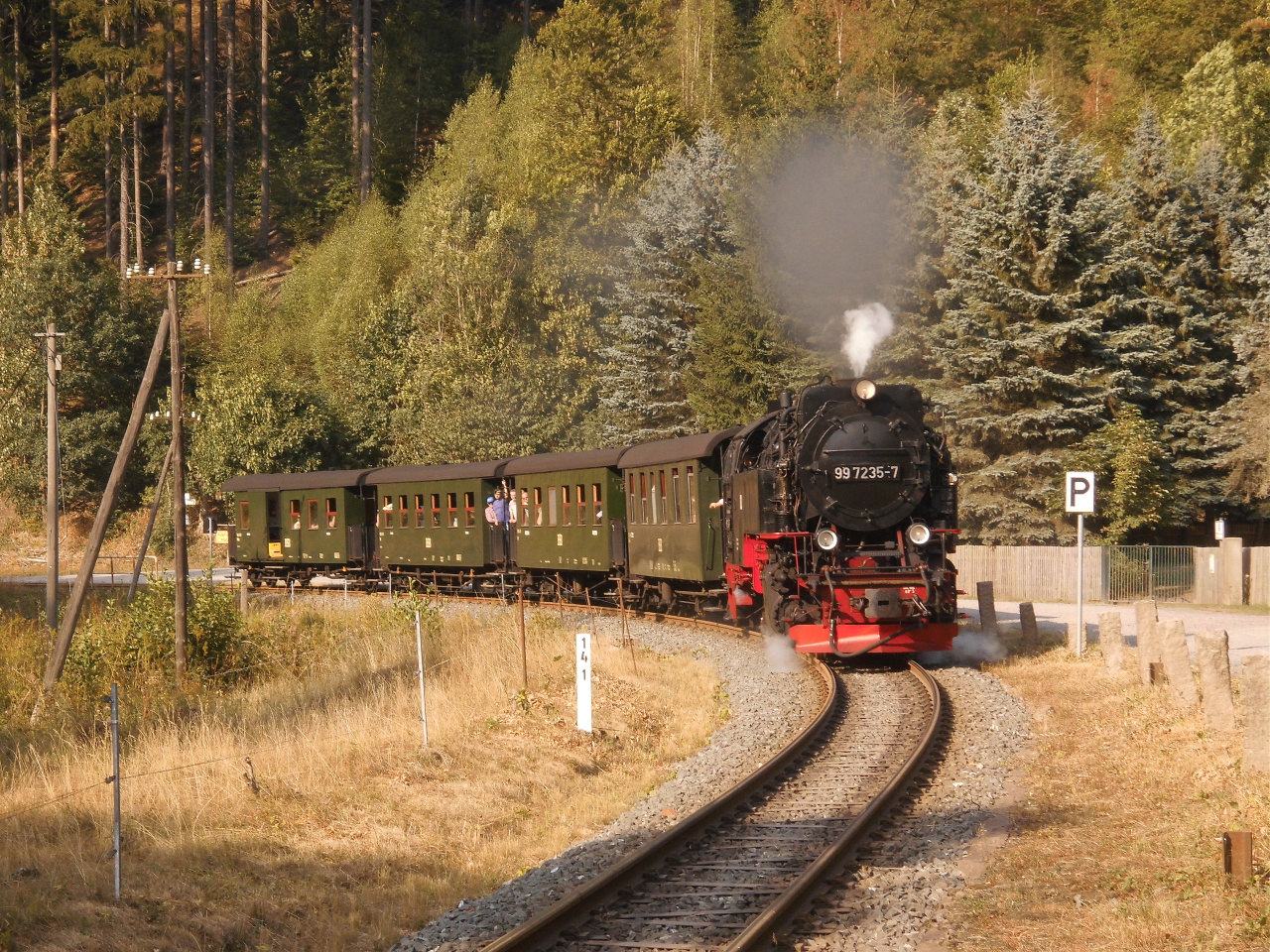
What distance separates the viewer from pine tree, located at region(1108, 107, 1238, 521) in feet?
107

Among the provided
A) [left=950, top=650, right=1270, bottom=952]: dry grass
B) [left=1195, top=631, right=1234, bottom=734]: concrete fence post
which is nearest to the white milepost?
[left=950, top=650, right=1270, bottom=952]: dry grass

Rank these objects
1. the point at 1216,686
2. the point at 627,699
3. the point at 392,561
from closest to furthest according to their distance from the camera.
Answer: the point at 1216,686
the point at 627,699
the point at 392,561

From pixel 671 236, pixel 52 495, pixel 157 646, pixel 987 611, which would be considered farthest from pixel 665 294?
pixel 987 611

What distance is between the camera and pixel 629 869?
800 cm

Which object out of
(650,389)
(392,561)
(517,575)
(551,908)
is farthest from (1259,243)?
(551,908)

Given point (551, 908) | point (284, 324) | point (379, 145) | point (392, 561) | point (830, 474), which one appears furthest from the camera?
point (379, 145)

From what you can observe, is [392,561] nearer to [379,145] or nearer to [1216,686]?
[1216,686]

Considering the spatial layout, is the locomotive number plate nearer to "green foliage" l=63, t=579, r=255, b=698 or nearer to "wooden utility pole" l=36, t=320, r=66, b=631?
"green foliage" l=63, t=579, r=255, b=698

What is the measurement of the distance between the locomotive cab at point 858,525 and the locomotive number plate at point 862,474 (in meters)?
0.01

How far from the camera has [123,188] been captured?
57.5m

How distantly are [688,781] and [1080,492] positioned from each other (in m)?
8.78

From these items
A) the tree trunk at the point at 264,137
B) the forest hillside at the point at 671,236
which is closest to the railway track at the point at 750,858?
the forest hillside at the point at 671,236

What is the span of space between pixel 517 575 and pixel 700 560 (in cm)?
966

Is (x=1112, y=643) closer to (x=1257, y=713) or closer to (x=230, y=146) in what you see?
(x=1257, y=713)
